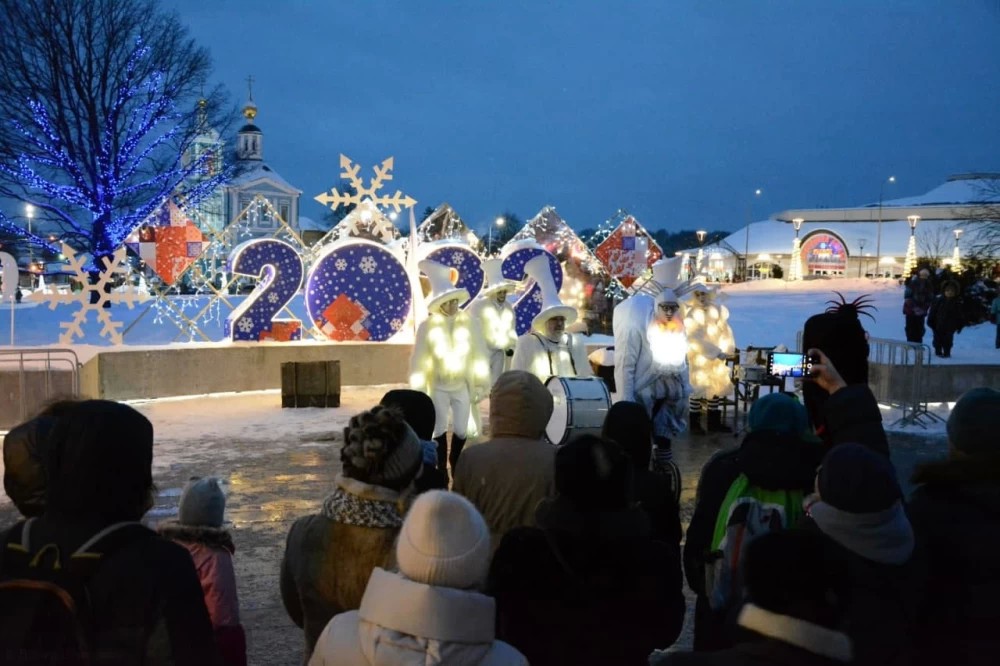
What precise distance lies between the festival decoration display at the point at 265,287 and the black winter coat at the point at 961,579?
43.8 feet

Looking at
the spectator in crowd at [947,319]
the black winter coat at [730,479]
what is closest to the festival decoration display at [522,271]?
the spectator in crowd at [947,319]

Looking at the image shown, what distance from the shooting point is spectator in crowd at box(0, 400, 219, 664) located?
2166 mm

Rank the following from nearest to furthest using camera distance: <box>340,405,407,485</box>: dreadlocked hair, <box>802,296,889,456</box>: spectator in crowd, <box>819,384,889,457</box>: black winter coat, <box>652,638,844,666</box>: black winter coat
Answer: <box>652,638,844,666</box>: black winter coat < <box>340,405,407,485</box>: dreadlocked hair < <box>819,384,889,457</box>: black winter coat < <box>802,296,889,456</box>: spectator in crowd

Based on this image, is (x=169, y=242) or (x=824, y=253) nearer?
(x=169, y=242)

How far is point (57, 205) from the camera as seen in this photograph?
3161cm

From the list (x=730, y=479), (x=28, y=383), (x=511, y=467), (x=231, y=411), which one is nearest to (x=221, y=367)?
(x=231, y=411)

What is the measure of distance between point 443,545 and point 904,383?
43.1 ft

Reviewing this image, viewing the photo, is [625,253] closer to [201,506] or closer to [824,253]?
[201,506]

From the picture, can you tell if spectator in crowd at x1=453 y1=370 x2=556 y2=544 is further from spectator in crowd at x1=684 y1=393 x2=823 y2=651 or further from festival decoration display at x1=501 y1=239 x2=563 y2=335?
festival decoration display at x1=501 y1=239 x2=563 y2=335

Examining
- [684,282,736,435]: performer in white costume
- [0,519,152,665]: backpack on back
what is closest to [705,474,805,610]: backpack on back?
[0,519,152,665]: backpack on back

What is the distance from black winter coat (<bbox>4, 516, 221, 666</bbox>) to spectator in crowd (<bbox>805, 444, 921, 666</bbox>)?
184cm

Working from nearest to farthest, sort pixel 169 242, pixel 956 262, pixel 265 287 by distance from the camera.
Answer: pixel 265 287 → pixel 169 242 → pixel 956 262

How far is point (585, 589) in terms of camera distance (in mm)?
2773

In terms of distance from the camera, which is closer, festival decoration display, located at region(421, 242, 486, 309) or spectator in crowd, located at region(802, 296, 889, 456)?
spectator in crowd, located at region(802, 296, 889, 456)
